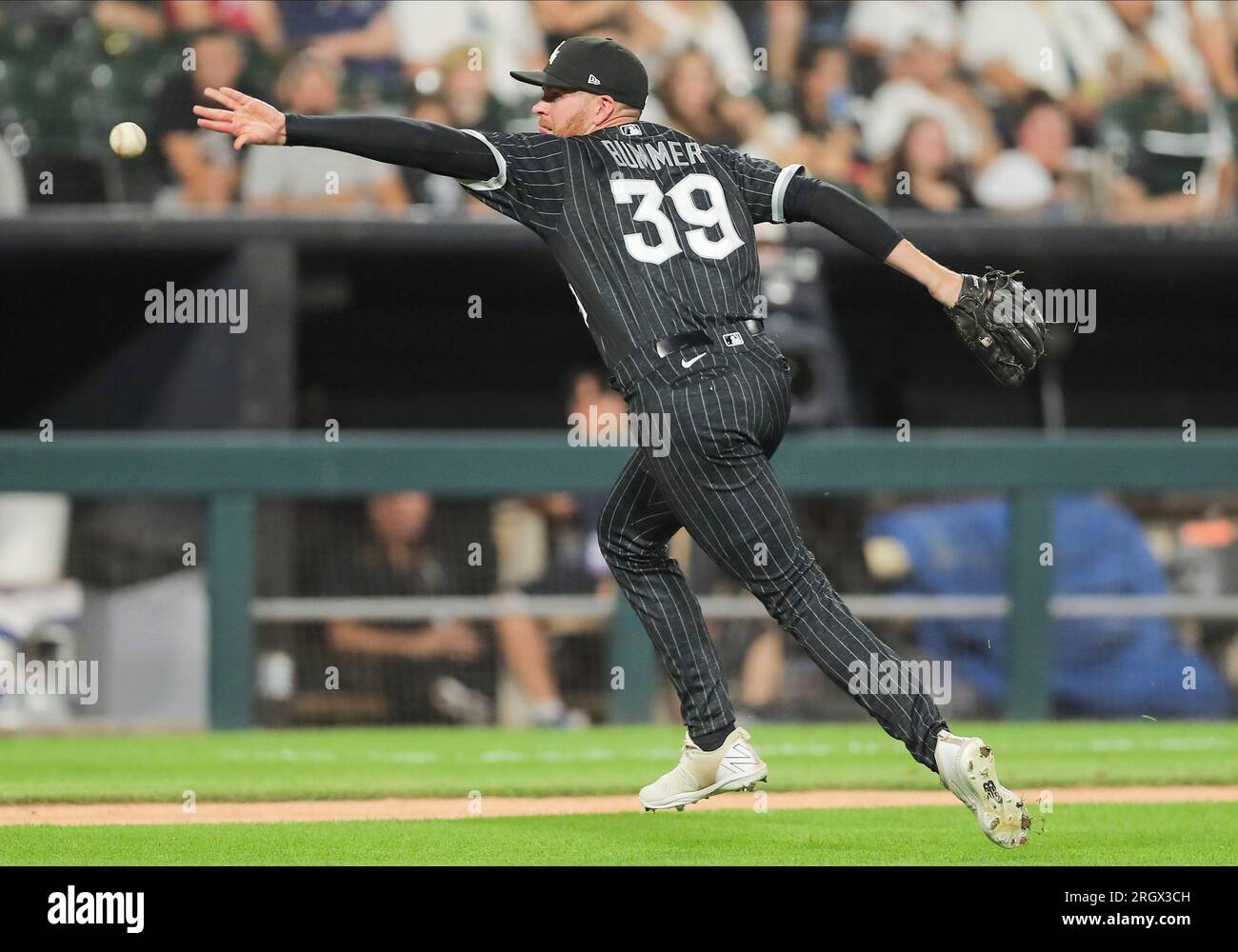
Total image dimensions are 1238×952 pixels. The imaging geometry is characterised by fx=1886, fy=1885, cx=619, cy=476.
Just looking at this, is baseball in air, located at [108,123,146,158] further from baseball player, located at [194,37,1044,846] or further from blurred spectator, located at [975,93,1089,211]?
blurred spectator, located at [975,93,1089,211]

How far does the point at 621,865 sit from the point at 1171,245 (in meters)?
7.99

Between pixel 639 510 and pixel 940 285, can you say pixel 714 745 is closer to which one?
pixel 639 510

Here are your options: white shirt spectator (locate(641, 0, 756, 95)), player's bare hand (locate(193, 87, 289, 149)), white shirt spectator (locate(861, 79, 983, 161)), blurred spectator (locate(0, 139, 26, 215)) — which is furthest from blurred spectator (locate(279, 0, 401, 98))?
player's bare hand (locate(193, 87, 289, 149))

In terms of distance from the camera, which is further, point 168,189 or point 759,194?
point 168,189

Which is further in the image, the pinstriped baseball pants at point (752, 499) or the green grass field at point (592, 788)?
the green grass field at point (592, 788)

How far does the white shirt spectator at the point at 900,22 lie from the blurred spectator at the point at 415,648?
14.1 ft

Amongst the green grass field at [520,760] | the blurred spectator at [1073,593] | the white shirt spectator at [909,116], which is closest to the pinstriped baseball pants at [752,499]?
the green grass field at [520,760]

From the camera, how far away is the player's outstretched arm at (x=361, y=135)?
14.4ft

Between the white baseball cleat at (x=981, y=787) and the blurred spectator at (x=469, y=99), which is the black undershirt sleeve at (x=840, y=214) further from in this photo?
the blurred spectator at (x=469, y=99)

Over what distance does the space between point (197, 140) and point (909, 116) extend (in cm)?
412

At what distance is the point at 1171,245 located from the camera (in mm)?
11406

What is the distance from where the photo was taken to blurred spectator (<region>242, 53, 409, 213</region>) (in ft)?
35.1

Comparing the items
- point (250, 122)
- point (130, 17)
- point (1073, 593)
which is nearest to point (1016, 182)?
point (1073, 593)
